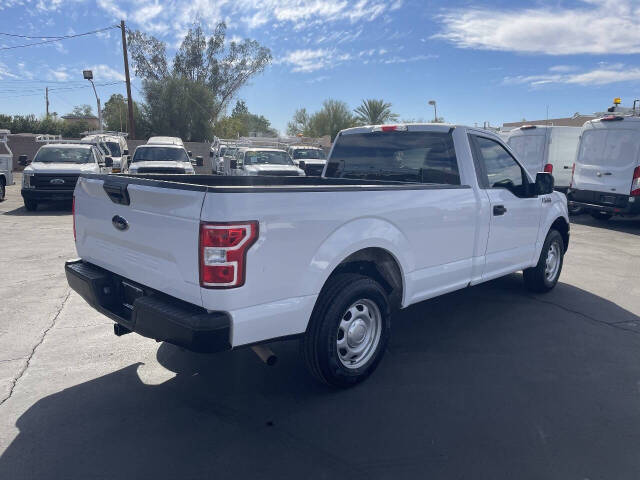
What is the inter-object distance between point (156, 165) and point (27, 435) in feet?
41.6

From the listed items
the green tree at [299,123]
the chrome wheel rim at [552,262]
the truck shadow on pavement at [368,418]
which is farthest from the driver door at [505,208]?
the green tree at [299,123]

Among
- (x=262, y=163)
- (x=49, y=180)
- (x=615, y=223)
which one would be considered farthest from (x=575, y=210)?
(x=49, y=180)

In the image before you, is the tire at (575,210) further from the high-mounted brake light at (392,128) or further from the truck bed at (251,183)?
the truck bed at (251,183)

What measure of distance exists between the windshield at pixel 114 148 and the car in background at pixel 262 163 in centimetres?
516

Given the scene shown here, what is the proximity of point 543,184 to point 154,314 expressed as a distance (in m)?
4.13

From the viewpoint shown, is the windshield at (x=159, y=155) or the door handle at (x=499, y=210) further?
the windshield at (x=159, y=155)

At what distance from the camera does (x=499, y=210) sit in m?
4.84

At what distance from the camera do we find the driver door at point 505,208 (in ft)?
15.8

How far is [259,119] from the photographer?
87.1m

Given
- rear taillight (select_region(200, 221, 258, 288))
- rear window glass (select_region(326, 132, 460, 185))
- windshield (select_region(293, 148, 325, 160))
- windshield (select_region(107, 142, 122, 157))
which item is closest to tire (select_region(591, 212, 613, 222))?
rear window glass (select_region(326, 132, 460, 185))

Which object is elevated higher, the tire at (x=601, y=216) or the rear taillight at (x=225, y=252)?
the rear taillight at (x=225, y=252)

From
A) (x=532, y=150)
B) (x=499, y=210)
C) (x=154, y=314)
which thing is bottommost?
(x=154, y=314)

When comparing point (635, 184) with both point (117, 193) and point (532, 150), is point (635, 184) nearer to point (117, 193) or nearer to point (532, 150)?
point (532, 150)

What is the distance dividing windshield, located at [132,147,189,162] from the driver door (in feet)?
41.9
